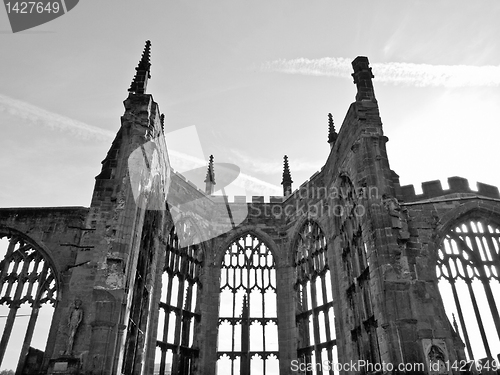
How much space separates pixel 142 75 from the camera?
14602mm

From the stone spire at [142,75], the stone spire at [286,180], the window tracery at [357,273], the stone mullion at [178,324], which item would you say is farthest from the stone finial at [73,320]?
the stone spire at [286,180]

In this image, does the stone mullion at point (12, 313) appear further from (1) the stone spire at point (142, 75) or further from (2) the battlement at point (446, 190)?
(2) the battlement at point (446, 190)

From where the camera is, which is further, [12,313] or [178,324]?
[178,324]

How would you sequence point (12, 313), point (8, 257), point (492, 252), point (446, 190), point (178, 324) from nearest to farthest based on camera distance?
point (12, 313) → point (492, 252) → point (8, 257) → point (446, 190) → point (178, 324)

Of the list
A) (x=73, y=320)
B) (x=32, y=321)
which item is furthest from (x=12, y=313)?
(x=73, y=320)

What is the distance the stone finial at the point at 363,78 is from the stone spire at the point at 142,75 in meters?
7.00

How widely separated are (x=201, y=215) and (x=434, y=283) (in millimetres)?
9788

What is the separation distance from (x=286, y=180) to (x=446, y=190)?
331 inches

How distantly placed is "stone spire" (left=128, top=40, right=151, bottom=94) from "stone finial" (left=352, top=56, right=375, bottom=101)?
7.00 metres

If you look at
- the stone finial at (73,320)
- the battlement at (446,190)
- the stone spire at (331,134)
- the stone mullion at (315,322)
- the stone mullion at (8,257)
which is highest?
the stone spire at (331,134)

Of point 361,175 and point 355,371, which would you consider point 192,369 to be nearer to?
point 355,371

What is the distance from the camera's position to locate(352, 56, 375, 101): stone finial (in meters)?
14.2

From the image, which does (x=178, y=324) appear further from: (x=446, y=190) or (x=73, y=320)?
(x=446, y=190)

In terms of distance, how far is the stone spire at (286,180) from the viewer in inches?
814
